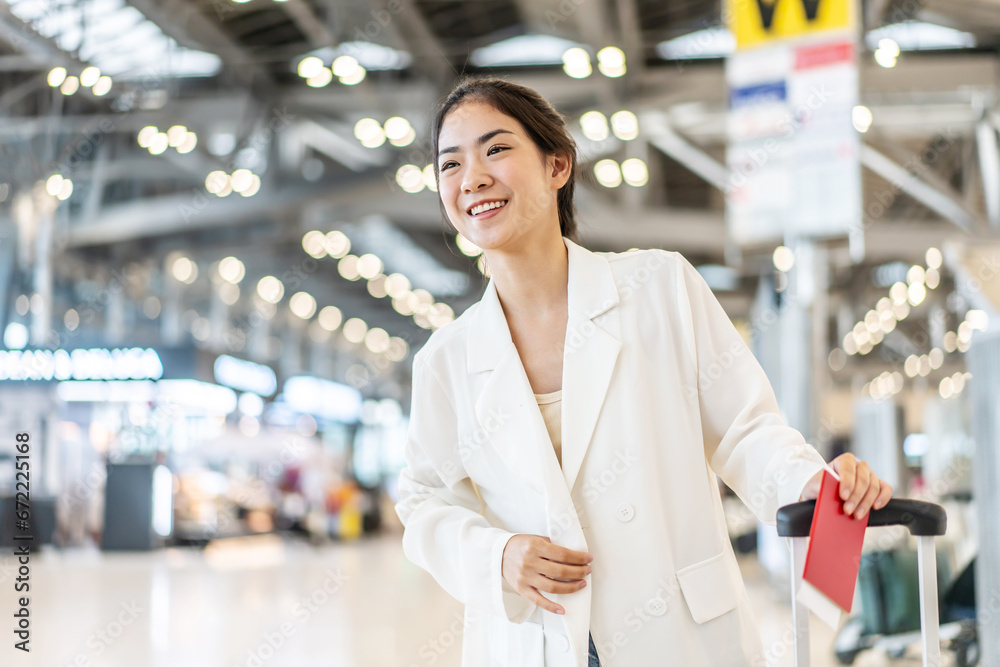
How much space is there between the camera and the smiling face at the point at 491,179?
1.62 m

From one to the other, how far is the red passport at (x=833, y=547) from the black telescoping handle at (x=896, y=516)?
0.02 meters

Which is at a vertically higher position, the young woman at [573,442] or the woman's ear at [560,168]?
the woman's ear at [560,168]

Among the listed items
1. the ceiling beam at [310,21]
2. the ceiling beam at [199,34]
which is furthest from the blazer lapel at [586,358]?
the ceiling beam at [199,34]

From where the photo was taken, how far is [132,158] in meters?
16.2

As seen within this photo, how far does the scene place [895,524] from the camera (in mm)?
1308

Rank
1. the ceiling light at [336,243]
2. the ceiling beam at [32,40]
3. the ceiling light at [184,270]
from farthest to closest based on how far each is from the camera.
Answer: the ceiling light at [184,270], the ceiling light at [336,243], the ceiling beam at [32,40]

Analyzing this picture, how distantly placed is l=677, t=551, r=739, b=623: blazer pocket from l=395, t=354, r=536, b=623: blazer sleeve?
0.90ft

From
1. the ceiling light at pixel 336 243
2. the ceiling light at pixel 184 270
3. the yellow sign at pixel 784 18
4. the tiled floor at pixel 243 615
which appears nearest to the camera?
the yellow sign at pixel 784 18

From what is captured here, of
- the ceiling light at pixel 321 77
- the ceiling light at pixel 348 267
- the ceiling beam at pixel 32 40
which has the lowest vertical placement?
the ceiling beam at pixel 32 40

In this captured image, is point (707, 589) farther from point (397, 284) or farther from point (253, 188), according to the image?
point (397, 284)

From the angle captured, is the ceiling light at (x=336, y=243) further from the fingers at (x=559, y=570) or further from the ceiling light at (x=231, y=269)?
the fingers at (x=559, y=570)

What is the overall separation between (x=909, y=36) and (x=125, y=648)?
1060 centimetres

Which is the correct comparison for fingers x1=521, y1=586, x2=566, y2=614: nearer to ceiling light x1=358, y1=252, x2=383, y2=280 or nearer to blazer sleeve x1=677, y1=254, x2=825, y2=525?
blazer sleeve x1=677, y1=254, x2=825, y2=525

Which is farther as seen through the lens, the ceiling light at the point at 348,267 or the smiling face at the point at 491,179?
the ceiling light at the point at 348,267
